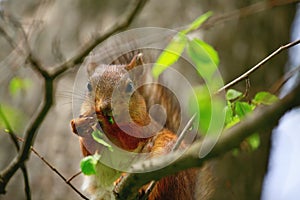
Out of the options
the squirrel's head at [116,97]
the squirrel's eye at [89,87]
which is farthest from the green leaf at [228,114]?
the squirrel's eye at [89,87]

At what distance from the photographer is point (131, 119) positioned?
1.21m

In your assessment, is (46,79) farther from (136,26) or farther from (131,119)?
(136,26)

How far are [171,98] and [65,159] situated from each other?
425mm

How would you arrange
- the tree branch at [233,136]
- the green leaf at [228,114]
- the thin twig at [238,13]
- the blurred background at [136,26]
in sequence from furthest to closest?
the blurred background at [136,26] < the thin twig at [238,13] < the green leaf at [228,114] < the tree branch at [233,136]

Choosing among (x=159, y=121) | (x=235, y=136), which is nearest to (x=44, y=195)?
(x=159, y=121)

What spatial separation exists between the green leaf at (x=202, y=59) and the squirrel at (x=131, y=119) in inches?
8.1

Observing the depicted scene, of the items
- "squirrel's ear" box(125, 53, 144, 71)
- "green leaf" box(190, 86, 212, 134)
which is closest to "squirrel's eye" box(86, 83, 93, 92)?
"squirrel's ear" box(125, 53, 144, 71)

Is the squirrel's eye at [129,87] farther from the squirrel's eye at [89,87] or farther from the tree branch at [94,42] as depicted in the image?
the tree branch at [94,42]

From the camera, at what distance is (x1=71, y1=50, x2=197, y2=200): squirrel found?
1162mm

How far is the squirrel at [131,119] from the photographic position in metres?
1.16

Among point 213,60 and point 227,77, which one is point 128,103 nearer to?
point 213,60

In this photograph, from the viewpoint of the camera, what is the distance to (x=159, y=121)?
134 cm

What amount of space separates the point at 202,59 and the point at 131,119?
0.92 ft

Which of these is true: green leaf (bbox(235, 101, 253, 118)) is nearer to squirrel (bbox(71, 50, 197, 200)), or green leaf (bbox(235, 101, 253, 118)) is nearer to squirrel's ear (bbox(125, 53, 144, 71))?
squirrel (bbox(71, 50, 197, 200))
